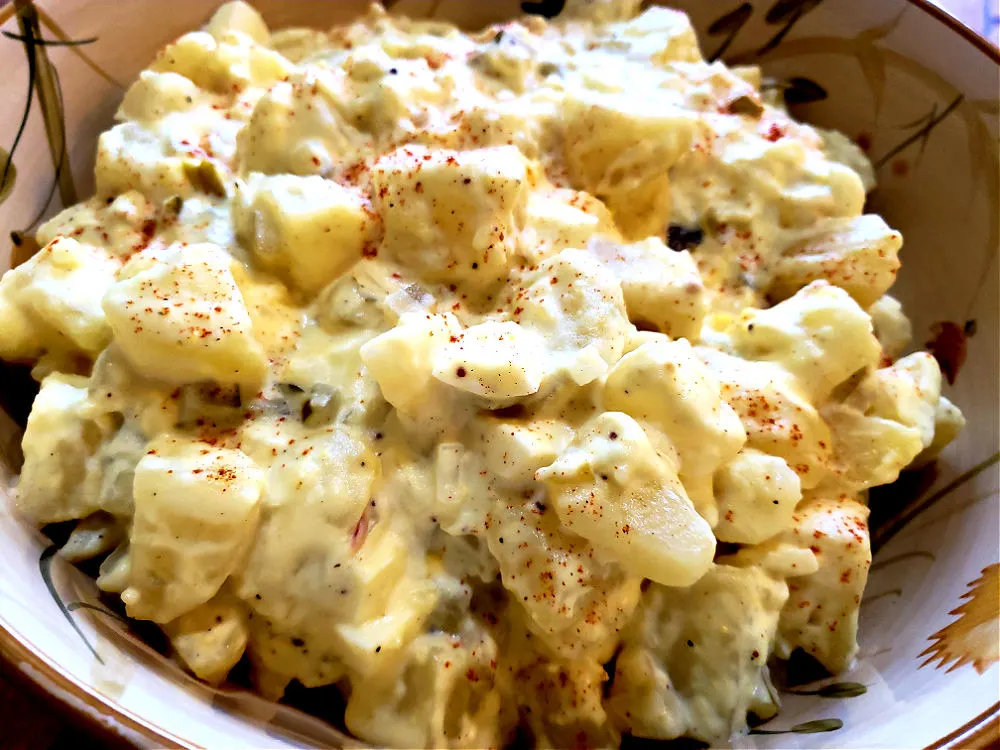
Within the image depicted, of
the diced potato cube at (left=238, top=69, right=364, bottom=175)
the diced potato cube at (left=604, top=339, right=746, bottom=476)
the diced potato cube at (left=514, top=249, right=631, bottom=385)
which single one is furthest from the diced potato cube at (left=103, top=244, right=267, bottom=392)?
the diced potato cube at (left=604, top=339, right=746, bottom=476)

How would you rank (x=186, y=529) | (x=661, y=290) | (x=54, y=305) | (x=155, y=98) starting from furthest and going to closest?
(x=155, y=98), (x=661, y=290), (x=54, y=305), (x=186, y=529)

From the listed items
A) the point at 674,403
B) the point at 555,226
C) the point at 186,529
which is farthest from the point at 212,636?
the point at 555,226

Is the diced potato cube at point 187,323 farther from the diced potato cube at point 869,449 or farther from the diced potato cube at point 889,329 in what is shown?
the diced potato cube at point 889,329

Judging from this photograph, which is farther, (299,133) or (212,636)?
(299,133)

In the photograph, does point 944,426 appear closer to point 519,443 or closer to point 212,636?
point 519,443

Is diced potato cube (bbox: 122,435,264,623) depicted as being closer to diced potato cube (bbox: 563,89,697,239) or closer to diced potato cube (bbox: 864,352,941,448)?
diced potato cube (bbox: 563,89,697,239)

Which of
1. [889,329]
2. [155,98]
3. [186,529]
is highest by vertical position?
[889,329]

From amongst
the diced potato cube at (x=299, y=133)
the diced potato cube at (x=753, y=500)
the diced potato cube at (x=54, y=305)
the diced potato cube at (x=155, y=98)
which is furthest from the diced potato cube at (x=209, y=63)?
the diced potato cube at (x=753, y=500)
